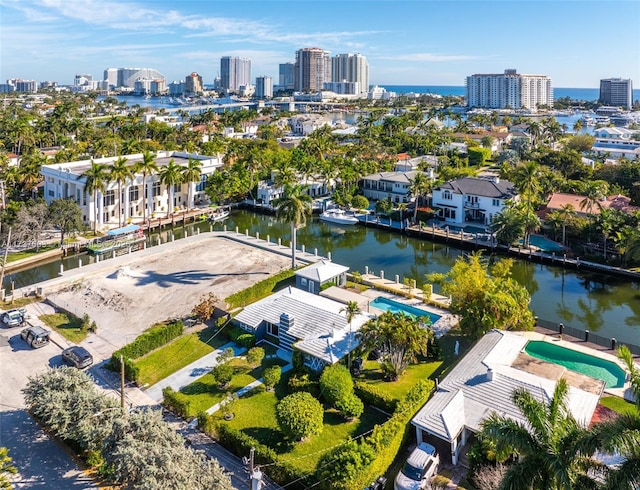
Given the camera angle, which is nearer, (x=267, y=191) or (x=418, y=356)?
(x=418, y=356)

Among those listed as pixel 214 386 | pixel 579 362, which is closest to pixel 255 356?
pixel 214 386

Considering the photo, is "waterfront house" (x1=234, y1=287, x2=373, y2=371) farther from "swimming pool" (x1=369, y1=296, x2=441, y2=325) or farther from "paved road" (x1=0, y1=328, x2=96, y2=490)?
"paved road" (x1=0, y1=328, x2=96, y2=490)

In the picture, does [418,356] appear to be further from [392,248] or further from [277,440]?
[392,248]

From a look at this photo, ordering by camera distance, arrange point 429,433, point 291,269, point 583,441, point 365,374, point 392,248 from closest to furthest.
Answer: point 583,441 < point 429,433 < point 365,374 < point 291,269 < point 392,248

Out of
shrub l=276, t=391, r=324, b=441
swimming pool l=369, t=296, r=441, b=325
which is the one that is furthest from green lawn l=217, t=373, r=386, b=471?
swimming pool l=369, t=296, r=441, b=325

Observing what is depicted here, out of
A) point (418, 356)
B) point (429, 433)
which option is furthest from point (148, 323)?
point (429, 433)

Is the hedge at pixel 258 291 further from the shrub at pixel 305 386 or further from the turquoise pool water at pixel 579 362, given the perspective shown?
the turquoise pool water at pixel 579 362
